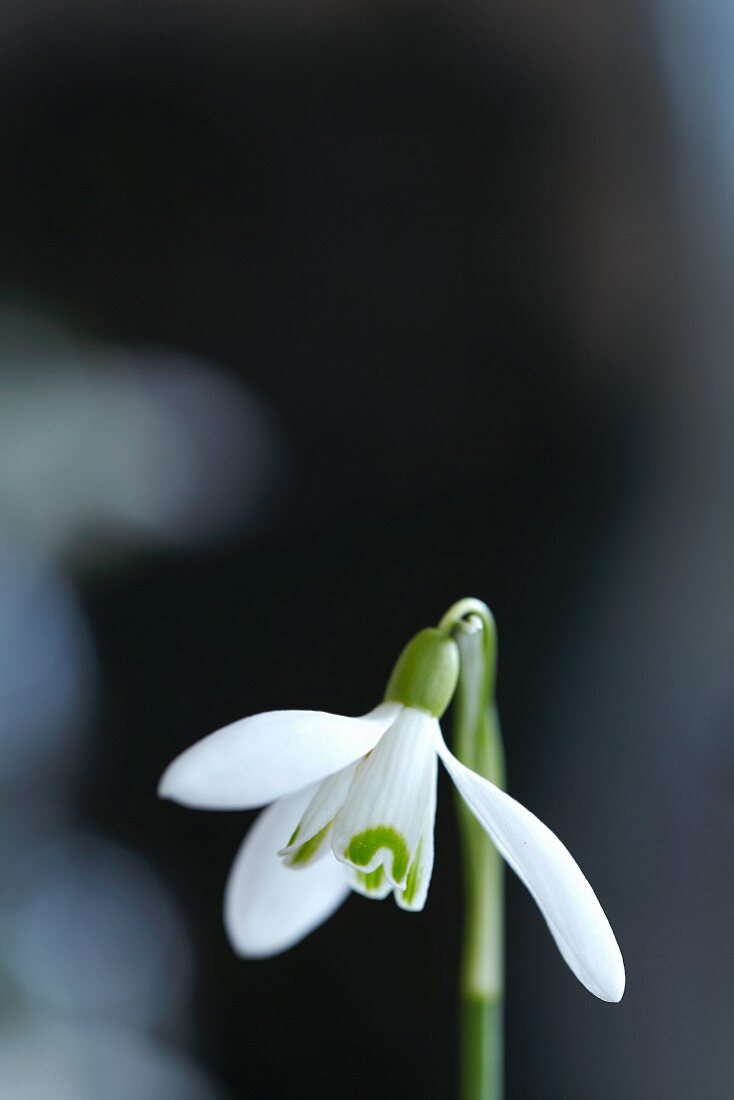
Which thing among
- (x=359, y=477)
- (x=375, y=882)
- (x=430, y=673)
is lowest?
(x=375, y=882)

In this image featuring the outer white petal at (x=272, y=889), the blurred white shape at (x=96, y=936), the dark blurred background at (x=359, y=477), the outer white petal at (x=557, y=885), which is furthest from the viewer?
the blurred white shape at (x=96, y=936)

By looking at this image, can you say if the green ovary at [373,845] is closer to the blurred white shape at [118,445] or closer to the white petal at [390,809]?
the white petal at [390,809]

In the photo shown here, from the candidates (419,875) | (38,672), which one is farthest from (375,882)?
(38,672)

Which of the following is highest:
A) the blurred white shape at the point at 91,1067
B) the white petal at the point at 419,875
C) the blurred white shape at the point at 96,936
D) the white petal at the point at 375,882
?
the white petal at the point at 419,875

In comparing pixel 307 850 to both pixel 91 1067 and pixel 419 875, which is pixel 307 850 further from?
pixel 91 1067

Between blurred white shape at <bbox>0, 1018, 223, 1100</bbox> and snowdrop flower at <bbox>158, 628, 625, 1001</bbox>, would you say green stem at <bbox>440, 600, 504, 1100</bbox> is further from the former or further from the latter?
blurred white shape at <bbox>0, 1018, 223, 1100</bbox>

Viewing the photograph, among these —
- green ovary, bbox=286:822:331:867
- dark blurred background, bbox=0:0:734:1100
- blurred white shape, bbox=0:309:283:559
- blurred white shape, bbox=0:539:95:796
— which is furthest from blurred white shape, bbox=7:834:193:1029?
green ovary, bbox=286:822:331:867

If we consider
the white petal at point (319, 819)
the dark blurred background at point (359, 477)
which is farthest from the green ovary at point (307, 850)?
the dark blurred background at point (359, 477)
